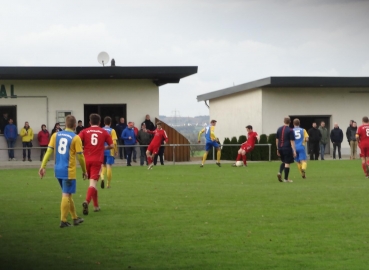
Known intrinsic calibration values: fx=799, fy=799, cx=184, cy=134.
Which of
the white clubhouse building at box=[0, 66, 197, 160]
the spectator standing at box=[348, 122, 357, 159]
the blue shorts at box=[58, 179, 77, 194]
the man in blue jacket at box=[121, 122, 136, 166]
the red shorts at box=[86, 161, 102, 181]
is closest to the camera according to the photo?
the blue shorts at box=[58, 179, 77, 194]

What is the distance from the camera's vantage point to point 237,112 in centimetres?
4756

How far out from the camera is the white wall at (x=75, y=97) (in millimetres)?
37562

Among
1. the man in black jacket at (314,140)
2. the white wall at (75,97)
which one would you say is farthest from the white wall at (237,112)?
the white wall at (75,97)

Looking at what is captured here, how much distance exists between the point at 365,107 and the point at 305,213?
100 feet

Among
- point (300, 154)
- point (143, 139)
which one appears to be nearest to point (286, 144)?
point (300, 154)

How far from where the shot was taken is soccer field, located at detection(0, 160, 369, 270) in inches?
379

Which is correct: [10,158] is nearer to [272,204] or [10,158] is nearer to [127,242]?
[272,204]

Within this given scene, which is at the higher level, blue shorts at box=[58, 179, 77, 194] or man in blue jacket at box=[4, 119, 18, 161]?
man in blue jacket at box=[4, 119, 18, 161]

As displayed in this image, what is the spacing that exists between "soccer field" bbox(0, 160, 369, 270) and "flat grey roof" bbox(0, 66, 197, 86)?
578 inches

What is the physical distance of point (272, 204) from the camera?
1620 cm

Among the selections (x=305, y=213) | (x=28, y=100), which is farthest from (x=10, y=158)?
(x=305, y=213)

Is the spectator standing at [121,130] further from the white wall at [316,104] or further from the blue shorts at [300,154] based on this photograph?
the blue shorts at [300,154]

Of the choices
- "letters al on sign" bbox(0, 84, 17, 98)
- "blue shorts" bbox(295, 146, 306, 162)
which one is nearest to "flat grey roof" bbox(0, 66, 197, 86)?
"letters al on sign" bbox(0, 84, 17, 98)

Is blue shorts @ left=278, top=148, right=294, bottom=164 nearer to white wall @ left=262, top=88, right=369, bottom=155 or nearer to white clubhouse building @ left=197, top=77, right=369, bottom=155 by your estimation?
white clubhouse building @ left=197, top=77, right=369, bottom=155
